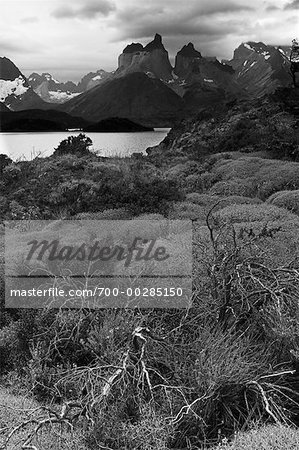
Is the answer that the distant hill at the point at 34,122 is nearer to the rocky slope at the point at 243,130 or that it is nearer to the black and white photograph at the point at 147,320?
the rocky slope at the point at 243,130

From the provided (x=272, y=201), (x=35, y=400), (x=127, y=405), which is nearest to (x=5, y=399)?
(x=35, y=400)

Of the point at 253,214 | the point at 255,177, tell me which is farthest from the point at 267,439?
the point at 255,177

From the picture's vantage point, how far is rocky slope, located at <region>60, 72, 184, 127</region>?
58.9 m

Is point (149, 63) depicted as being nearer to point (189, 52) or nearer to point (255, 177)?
point (189, 52)

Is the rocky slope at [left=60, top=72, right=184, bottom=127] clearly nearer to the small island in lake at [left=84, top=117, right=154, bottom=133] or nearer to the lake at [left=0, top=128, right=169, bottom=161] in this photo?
the small island in lake at [left=84, top=117, right=154, bottom=133]

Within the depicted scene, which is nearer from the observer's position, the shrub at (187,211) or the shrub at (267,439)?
the shrub at (267,439)

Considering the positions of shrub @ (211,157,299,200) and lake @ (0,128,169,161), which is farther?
lake @ (0,128,169,161)

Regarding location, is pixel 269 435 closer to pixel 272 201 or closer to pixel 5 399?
pixel 5 399

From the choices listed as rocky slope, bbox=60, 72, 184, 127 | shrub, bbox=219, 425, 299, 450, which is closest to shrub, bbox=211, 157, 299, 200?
shrub, bbox=219, 425, 299, 450

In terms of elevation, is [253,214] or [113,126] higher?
[113,126]

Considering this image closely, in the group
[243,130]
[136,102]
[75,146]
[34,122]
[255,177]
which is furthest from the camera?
[136,102]

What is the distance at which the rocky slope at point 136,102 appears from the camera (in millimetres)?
58863

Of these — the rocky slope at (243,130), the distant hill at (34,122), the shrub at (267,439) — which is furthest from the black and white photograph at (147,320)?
the distant hill at (34,122)

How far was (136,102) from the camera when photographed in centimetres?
6494
